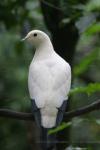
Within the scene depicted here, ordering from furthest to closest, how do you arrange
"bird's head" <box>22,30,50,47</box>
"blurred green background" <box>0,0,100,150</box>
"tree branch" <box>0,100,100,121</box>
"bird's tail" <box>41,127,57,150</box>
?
"blurred green background" <box>0,0,100,150</box>
"bird's head" <box>22,30,50,47</box>
"bird's tail" <box>41,127,57,150</box>
"tree branch" <box>0,100,100,121</box>

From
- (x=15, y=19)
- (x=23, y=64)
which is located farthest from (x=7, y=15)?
(x=23, y=64)

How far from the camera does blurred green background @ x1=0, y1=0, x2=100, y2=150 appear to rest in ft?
16.4

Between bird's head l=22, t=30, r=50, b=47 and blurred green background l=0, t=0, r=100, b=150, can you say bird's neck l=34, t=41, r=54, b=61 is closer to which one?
bird's head l=22, t=30, r=50, b=47

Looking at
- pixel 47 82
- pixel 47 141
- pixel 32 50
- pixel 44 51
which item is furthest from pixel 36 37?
pixel 32 50

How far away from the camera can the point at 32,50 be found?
23.1 feet

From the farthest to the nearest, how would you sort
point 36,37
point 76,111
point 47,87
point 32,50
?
point 32,50, point 36,37, point 47,87, point 76,111

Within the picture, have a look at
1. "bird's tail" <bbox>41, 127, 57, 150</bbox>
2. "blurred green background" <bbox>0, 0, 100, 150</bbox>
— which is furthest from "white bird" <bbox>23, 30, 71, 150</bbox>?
"blurred green background" <bbox>0, 0, 100, 150</bbox>

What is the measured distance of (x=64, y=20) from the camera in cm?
503

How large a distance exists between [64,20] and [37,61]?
715 millimetres

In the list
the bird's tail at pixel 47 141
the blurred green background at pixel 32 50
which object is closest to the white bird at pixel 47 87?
the bird's tail at pixel 47 141

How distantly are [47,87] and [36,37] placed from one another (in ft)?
1.38

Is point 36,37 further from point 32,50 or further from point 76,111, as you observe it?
point 32,50

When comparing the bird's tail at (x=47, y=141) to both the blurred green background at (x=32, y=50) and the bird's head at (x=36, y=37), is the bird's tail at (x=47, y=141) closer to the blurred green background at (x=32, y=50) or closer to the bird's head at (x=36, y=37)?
the blurred green background at (x=32, y=50)

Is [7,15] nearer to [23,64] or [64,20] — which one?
[64,20]
